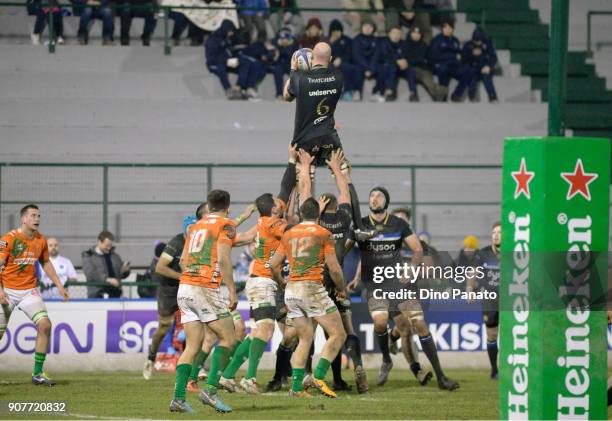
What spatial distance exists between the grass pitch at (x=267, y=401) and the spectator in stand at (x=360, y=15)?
1058 cm

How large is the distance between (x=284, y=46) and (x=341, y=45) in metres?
1.22

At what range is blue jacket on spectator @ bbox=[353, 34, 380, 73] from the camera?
2502cm

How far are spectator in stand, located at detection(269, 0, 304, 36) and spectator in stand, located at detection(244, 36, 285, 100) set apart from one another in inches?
34.3

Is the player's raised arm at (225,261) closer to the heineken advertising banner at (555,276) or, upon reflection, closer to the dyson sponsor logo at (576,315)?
the heineken advertising banner at (555,276)

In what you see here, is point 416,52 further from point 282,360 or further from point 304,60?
point 304,60

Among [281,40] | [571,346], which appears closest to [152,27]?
[281,40]

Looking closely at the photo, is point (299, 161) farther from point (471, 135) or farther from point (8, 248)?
point (471, 135)

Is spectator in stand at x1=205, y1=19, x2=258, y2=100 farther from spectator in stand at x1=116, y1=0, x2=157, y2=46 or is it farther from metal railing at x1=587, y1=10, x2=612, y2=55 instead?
metal railing at x1=587, y1=10, x2=612, y2=55

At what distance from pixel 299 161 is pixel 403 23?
44.2ft

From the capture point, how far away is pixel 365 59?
25188 millimetres

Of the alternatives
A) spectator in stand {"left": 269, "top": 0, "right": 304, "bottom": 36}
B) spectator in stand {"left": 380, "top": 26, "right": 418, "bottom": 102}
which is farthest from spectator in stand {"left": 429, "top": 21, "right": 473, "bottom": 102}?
spectator in stand {"left": 269, "top": 0, "right": 304, "bottom": 36}

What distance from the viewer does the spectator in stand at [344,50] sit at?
82.0 ft

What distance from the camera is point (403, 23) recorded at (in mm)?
26719

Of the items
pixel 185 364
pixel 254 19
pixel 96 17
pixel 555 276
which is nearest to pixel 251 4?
pixel 254 19
